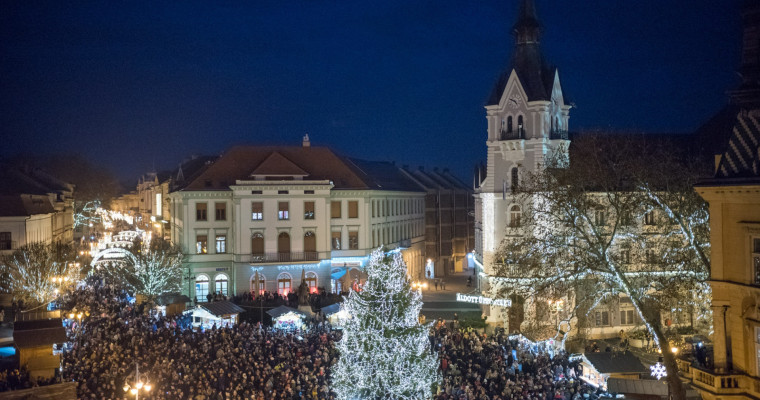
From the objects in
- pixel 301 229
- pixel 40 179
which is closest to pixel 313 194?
pixel 301 229

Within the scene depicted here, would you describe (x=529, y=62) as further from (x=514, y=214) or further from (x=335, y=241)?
(x=335, y=241)

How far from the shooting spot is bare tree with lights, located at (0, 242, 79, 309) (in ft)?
125

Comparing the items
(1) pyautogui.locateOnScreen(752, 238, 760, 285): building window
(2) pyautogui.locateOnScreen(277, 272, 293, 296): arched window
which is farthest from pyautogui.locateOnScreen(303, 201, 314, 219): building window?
(1) pyautogui.locateOnScreen(752, 238, 760, 285): building window

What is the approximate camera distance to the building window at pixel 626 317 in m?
40.9

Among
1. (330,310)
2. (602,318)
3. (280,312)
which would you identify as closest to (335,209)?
(330,310)

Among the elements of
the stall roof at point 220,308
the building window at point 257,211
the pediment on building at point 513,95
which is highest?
the pediment on building at point 513,95

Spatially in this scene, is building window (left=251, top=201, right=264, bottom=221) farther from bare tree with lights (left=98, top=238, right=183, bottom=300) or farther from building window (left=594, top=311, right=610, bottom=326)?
building window (left=594, top=311, right=610, bottom=326)

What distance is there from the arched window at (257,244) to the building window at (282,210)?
6.29 ft

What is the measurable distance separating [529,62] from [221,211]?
2330 cm

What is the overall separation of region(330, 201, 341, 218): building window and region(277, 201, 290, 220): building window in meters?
3.54

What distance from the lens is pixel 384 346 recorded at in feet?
74.7

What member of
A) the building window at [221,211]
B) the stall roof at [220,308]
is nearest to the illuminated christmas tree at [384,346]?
the stall roof at [220,308]

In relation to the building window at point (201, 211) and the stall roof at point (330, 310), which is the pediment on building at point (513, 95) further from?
the building window at point (201, 211)

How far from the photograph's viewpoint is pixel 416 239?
66875 mm
